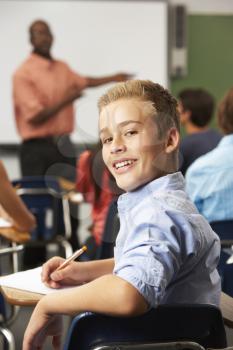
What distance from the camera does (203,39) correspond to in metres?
6.55

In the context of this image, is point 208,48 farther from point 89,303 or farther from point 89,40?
point 89,303

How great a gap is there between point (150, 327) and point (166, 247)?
166 mm

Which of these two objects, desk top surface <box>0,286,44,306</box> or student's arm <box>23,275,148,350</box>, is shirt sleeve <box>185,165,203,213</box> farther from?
student's arm <box>23,275,148,350</box>

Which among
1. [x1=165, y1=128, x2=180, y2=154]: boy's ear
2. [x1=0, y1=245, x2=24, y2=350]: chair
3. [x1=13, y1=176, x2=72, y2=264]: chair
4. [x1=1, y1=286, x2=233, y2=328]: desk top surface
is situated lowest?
[x1=13, y1=176, x2=72, y2=264]: chair

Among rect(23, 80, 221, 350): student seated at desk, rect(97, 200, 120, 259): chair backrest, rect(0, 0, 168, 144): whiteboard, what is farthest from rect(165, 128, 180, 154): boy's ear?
rect(0, 0, 168, 144): whiteboard

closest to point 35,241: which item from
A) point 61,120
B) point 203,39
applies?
point 61,120

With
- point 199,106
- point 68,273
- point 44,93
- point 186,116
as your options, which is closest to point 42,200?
point 186,116

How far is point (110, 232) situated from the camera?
9.15 ft

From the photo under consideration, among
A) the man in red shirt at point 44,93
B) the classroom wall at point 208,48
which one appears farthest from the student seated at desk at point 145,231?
the classroom wall at point 208,48

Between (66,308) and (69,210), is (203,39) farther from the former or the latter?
(66,308)

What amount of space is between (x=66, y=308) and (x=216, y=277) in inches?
13.5

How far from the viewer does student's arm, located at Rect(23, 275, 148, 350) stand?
47.4 inches

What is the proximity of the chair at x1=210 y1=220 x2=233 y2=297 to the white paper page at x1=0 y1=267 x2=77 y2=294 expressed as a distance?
586 millimetres

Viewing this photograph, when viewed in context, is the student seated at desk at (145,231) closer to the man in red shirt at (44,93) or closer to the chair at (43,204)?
the chair at (43,204)
